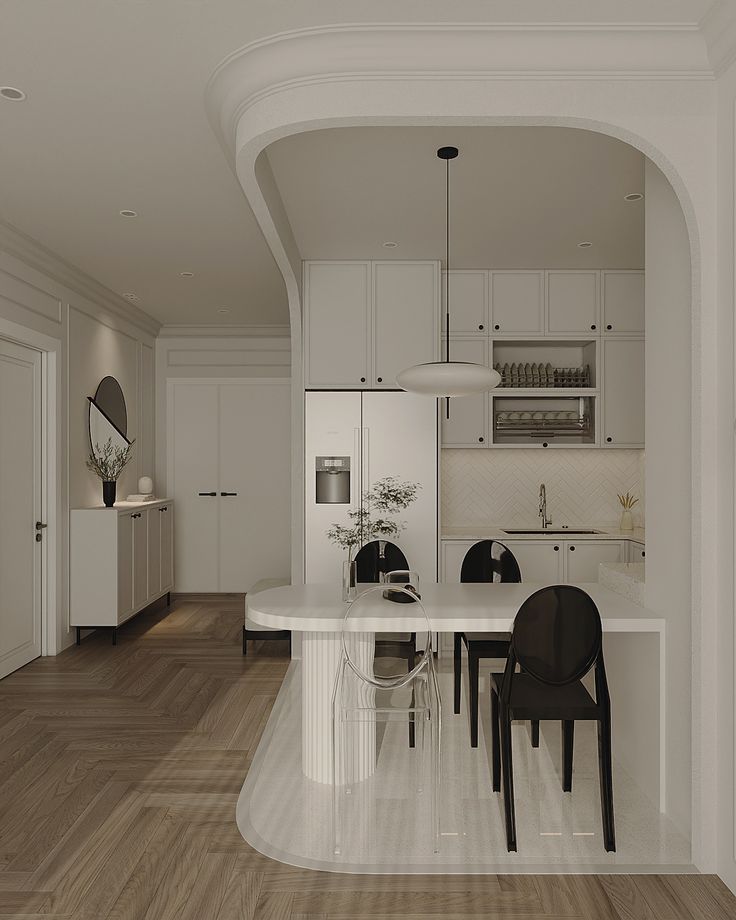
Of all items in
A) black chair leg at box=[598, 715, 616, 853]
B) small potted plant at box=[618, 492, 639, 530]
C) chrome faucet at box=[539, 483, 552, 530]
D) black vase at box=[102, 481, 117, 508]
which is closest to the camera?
black chair leg at box=[598, 715, 616, 853]

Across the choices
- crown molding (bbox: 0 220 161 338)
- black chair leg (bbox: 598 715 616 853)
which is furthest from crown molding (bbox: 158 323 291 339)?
black chair leg (bbox: 598 715 616 853)

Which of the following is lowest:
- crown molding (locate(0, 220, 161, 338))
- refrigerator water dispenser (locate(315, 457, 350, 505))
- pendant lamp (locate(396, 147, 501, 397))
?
refrigerator water dispenser (locate(315, 457, 350, 505))

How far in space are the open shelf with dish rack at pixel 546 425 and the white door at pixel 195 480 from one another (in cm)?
325

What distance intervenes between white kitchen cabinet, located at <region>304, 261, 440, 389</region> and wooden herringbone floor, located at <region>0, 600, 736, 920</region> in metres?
2.10

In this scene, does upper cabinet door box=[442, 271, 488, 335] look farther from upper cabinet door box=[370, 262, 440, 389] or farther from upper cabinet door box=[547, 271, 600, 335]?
upper cabinet door box=[547, 271, 600, 335]

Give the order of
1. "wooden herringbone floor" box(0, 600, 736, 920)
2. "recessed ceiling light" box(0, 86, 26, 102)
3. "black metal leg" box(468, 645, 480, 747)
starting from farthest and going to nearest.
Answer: "black metal leg" box(468, 645, 480, 747) → "recessed ceiling light" box(0, 86, 26, 102) → "wooden herringbone floor" box(0, 600, 736, 920)

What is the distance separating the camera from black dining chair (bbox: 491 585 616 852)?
2.65 m

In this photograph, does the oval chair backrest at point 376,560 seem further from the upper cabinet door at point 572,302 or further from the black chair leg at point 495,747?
the upper cabinet door at point 572,302

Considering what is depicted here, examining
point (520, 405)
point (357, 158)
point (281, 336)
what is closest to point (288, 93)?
point (357, 158)

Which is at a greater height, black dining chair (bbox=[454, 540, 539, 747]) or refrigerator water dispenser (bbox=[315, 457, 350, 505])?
refrigerator water dispenser (bbox=[315, 457, 350, 505])

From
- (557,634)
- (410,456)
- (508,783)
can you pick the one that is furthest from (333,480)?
(508,783)

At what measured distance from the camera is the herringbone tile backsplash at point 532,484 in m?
5.81

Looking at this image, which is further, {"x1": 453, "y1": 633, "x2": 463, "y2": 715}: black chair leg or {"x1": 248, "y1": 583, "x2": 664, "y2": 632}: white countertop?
{"x1": 453, "y1": 633, "x2": 463, "y2": 715}: black chair leg

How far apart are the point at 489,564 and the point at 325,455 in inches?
63.2
